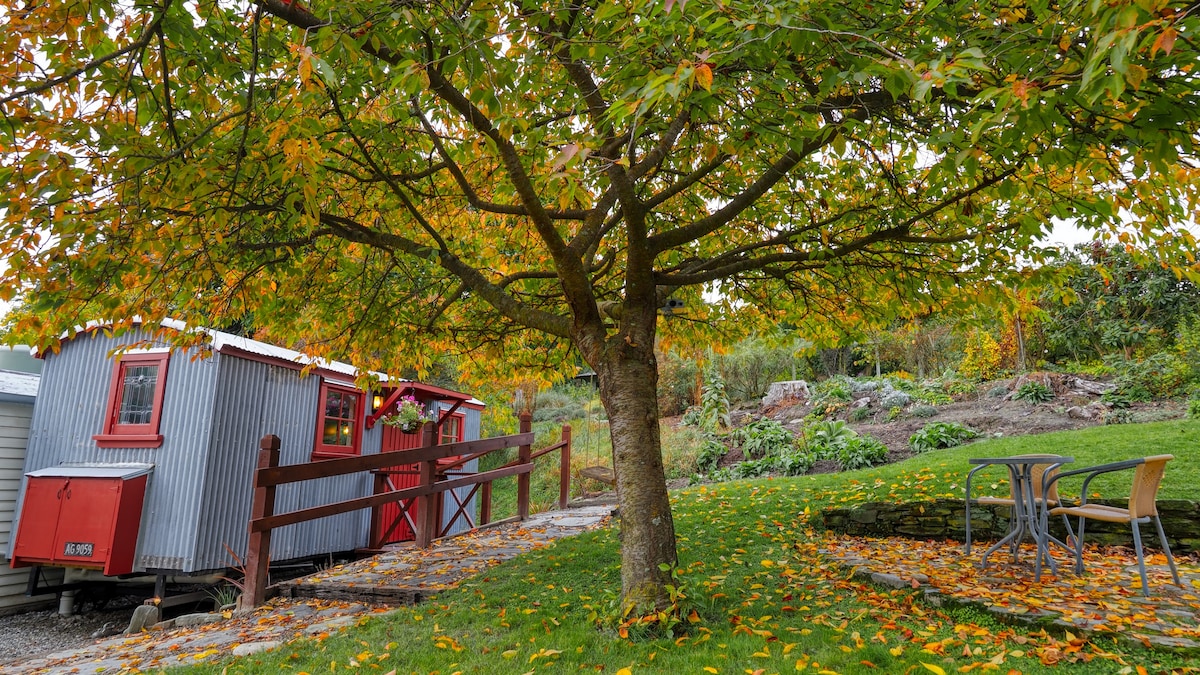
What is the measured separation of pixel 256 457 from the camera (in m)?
9.48

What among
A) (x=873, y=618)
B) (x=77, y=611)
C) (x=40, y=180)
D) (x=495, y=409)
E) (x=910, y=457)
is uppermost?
(x=40, y=180)

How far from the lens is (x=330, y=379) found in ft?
34.3

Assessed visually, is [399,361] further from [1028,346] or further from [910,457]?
[1028,346]

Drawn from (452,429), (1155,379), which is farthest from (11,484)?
(1155,379)

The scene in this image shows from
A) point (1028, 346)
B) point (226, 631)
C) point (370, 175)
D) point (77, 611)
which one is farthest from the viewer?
point (1028, 346)

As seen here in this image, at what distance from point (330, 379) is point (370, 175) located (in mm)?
5678

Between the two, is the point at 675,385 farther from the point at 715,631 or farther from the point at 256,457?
the point at 715,631

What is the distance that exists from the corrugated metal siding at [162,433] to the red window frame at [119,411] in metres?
0.08

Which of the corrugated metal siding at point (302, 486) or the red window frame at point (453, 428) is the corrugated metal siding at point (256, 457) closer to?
the corrugated metal siding at point (302, 486)

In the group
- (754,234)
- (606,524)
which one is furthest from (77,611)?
(754,234)

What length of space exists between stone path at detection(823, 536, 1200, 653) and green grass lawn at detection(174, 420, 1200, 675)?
Result: 0.14 m

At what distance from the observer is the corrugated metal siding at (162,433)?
845cm

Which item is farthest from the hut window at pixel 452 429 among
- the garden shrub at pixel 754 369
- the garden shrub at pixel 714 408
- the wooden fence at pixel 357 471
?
the garden shrub at pixel 754 369

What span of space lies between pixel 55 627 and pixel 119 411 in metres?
3.06
